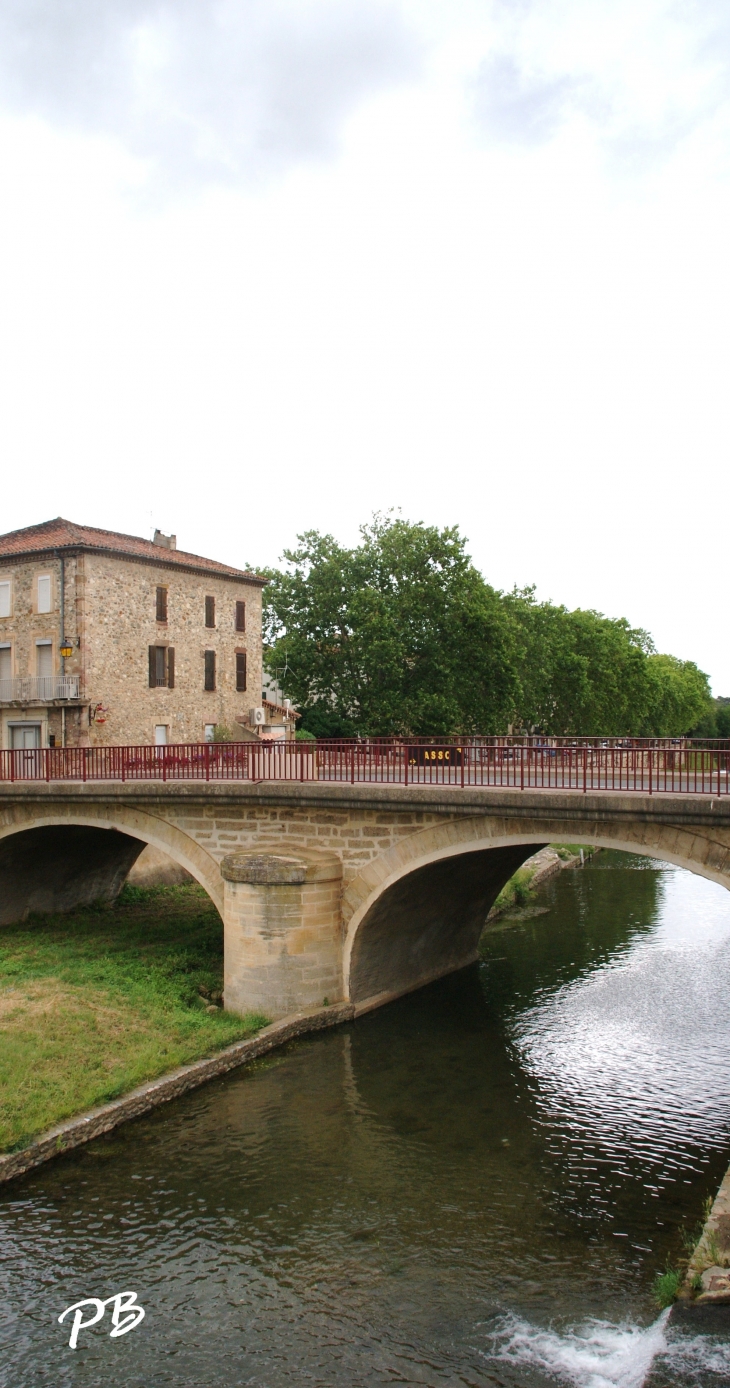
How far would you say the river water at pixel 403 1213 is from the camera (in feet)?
32.4

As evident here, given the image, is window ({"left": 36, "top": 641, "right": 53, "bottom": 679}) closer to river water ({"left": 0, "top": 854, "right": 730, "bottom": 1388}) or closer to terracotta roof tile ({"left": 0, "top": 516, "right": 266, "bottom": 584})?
terracotta roof tile ({"left": 0, "top": 516, "right": 266, "bottom": 584})

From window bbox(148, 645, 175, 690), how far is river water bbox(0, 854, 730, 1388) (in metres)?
17.7

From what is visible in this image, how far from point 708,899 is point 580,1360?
26448 mm

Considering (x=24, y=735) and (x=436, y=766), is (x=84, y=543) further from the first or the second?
(x=436, y=766)

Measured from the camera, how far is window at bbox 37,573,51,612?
108 feet

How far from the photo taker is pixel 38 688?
33000 millimetres

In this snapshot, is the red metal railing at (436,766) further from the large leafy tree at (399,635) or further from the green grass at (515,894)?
the large leafy tree at (399,635)

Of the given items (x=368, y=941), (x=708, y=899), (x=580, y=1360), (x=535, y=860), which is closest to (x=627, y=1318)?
(x=580, y=1360)

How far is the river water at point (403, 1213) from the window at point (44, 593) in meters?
18.8

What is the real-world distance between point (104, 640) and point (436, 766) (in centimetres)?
1645

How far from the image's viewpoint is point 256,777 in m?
20.9

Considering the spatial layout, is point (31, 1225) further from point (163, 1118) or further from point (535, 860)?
point (535, 860)

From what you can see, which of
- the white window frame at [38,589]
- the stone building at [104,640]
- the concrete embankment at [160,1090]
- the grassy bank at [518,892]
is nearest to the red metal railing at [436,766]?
the concrete embankment at [160,1090]

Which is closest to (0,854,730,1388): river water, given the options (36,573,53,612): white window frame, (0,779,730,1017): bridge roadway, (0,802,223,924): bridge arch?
(0,779,730,1017): bridge roadway
